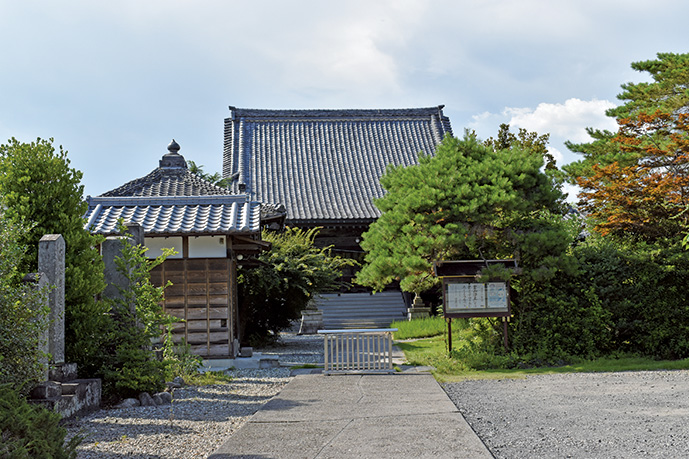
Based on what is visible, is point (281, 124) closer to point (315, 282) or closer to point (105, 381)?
point (315, 282)

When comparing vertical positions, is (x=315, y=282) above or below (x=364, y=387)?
above

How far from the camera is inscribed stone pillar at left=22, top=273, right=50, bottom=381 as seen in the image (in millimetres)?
6316

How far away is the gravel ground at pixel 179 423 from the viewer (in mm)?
5461

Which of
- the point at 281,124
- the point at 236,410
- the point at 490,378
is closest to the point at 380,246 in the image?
the point at 490,378

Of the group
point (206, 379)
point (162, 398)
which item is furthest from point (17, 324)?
point (206, 379)

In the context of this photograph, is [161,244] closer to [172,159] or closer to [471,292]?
[172,159]

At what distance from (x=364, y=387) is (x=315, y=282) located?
269 inches

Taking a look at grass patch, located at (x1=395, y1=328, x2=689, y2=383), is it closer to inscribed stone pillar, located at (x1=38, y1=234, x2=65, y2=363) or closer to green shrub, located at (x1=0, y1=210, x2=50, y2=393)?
inscribed stone pillar, located at (x1=38, y1=234, x2=65, y2=363)

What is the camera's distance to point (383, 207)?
39.2 feet

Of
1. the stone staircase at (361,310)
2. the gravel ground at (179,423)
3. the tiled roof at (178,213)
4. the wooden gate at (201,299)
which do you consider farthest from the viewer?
the stone staircase at (361,310)

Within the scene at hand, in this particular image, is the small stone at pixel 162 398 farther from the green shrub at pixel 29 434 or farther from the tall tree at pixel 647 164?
the tall tree at pixel 647 164

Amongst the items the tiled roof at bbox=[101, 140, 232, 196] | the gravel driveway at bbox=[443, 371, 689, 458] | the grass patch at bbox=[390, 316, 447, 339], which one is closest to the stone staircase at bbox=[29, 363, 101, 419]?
the gravel driveway at bbox=[443, 371, 689, 458]

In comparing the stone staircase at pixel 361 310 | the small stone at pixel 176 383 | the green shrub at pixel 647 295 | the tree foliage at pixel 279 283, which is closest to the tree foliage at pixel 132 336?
A: the small stone at pixel 176 383

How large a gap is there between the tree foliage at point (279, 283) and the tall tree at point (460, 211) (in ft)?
11.8
